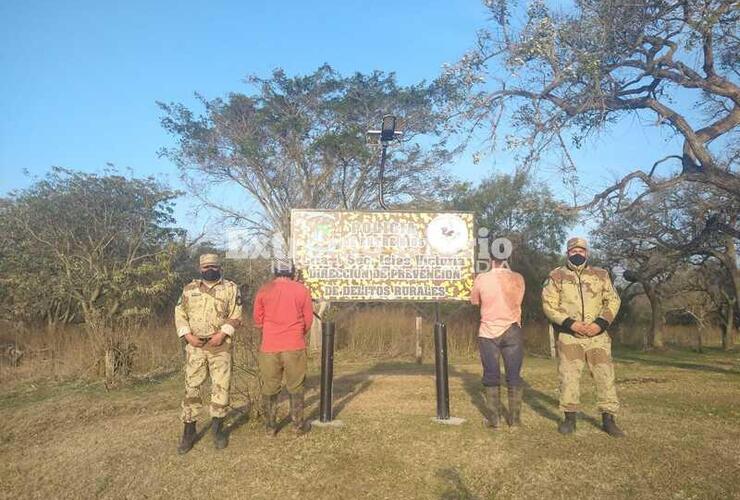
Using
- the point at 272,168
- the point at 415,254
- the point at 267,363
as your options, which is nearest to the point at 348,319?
the point at 272,168

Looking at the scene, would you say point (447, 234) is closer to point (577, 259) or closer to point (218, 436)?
point (577, 259)

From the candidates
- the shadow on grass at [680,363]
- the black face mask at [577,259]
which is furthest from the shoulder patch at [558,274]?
the shadow on grass at [680,363]

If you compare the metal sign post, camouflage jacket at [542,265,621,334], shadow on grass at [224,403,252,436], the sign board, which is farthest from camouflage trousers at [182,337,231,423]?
camouflage jacket at [542,265,621,334]

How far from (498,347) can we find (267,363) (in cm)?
242

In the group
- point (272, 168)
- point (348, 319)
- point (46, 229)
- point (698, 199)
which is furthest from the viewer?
point (272, 168)

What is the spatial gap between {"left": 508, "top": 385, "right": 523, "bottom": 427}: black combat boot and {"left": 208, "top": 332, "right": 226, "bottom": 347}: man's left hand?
10.0ft

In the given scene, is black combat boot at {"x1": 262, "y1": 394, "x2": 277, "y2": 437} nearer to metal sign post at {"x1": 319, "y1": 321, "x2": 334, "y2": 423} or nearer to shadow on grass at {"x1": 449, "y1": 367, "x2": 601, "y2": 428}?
metal sign post at {"x1": 319, "y1": 321, "x2": 334, "y2": 423}

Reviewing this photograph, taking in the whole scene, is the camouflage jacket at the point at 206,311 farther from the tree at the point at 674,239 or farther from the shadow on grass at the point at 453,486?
the tree at the point at 674,239

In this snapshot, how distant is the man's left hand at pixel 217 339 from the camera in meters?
5.97

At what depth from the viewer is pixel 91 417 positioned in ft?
25.7

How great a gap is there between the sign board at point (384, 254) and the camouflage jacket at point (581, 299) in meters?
1.83

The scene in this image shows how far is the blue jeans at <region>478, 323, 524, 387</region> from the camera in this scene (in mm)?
6395

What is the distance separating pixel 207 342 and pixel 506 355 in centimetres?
305

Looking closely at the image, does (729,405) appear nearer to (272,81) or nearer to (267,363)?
(267,363)
